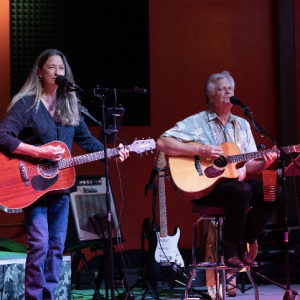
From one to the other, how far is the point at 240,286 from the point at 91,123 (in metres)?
2.64

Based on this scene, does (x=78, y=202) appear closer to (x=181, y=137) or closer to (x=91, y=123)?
(x=181, y=137)

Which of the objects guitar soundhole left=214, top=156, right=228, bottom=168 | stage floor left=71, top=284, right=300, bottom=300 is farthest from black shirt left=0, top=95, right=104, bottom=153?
stage floor left=71, top=284, right=300, bottom=300

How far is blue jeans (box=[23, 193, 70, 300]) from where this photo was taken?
107 inches

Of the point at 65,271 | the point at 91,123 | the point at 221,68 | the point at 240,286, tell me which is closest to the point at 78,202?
the point at 65,271

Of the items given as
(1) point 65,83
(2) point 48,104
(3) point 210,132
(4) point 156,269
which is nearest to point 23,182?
(2) point 48,104

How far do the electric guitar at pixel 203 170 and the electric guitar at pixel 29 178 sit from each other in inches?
33.0

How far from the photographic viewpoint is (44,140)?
9.61 feet

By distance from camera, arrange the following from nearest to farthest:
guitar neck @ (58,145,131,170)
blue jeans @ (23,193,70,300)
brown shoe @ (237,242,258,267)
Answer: blue jeans @ (23,193,70,300), guitar neck @ (58,145,131,170), brown shoe @ (237,242,258,267)

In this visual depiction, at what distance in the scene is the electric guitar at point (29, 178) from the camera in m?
2.80

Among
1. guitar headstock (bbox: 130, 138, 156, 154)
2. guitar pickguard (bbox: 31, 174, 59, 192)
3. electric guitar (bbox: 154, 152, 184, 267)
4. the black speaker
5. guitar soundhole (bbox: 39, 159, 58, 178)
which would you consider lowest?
electric guitar (bbox: 154, 152, 184, 267)

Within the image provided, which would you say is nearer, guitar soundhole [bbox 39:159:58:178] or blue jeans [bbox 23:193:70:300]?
blue jeans [bbox 23:193:70:300]

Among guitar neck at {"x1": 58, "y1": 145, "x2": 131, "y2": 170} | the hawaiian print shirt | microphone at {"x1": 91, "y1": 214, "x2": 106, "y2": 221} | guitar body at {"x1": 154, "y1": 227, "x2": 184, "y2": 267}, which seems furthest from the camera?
guitar body at {"x1": 154, "y1": 227, "x2": 184, "y2": 267}

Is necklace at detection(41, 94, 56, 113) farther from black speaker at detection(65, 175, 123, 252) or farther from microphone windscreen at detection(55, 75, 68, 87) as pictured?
black speaker at detection(65, 175, 123, 252)

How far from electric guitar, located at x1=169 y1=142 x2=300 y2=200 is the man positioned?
51 millimetres
